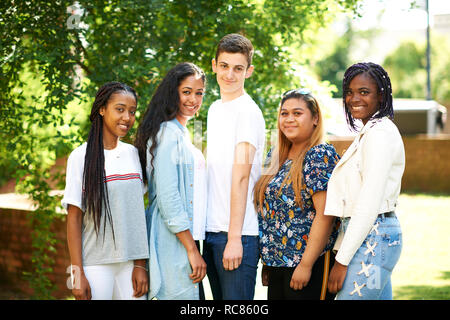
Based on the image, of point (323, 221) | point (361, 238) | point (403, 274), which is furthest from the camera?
point (403, 274)

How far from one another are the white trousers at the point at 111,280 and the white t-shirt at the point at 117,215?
0.05 metres

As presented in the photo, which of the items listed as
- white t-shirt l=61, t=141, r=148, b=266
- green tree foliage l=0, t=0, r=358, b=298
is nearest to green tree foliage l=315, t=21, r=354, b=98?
green tree foliage l=0, t=0, r=358, b=298

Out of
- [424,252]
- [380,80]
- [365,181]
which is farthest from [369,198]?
[424,252]

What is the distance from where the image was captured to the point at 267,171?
3.10 metres

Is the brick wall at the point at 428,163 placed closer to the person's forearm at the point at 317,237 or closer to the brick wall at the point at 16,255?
the brick wall at the point at 16,255

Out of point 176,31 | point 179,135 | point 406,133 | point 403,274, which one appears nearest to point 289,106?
point 179,135

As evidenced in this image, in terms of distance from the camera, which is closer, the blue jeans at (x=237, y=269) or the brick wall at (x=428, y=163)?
the blue jeans at (x=237, y=269)

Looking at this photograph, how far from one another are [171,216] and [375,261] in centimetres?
106

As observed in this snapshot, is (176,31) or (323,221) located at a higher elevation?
(176,31)

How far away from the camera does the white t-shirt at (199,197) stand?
2955 mm

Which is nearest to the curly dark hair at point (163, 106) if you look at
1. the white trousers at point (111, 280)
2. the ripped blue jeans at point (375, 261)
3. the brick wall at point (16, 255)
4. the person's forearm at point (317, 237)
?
the white trousers at point (111, 280)

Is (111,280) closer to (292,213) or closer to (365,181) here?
(292,213)
